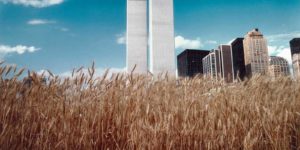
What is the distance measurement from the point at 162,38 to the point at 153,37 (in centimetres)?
9

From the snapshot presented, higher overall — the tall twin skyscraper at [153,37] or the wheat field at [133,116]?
the tall twin skyscraper at [153,37]

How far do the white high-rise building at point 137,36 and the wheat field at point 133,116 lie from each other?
1006 millimetres

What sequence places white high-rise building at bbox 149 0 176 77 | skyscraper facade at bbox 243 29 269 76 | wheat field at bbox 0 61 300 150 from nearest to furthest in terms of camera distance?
wheat field at bbox 0 61 300 150 → white high-rise building at bbox 149 0 176 77 → skyscraper facade at bbox 243 29 269 76

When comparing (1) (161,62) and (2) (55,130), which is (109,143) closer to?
(2) (55,130)

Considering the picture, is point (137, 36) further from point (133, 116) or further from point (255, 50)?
point (255, 50)

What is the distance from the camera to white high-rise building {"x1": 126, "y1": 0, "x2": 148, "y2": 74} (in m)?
2.60

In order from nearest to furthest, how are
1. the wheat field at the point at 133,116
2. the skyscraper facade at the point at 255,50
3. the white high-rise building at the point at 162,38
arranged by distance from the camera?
the wheat field at the point at 133,116 < the white high-rise building at the point at 162,38 < the skyscraper facade at the point at 255,50

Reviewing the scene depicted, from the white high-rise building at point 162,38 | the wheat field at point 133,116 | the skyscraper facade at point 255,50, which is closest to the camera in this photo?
the wheat field at point 133,116

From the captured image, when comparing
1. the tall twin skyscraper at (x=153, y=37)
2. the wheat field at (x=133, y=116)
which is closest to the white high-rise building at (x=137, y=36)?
the tall twin skyscraper at (x=153, y=37)

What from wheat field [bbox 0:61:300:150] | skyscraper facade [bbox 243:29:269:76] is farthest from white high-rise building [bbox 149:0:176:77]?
skyscraper facade [bbox 243:29:269:76]

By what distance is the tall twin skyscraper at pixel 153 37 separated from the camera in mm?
2594

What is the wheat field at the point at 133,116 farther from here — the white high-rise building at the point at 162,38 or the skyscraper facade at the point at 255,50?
the skyscraper facade at the point at 255,50

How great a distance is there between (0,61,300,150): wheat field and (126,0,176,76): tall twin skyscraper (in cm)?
100

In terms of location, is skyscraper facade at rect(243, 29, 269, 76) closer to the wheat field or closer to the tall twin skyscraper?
the tall twin skyscraper
